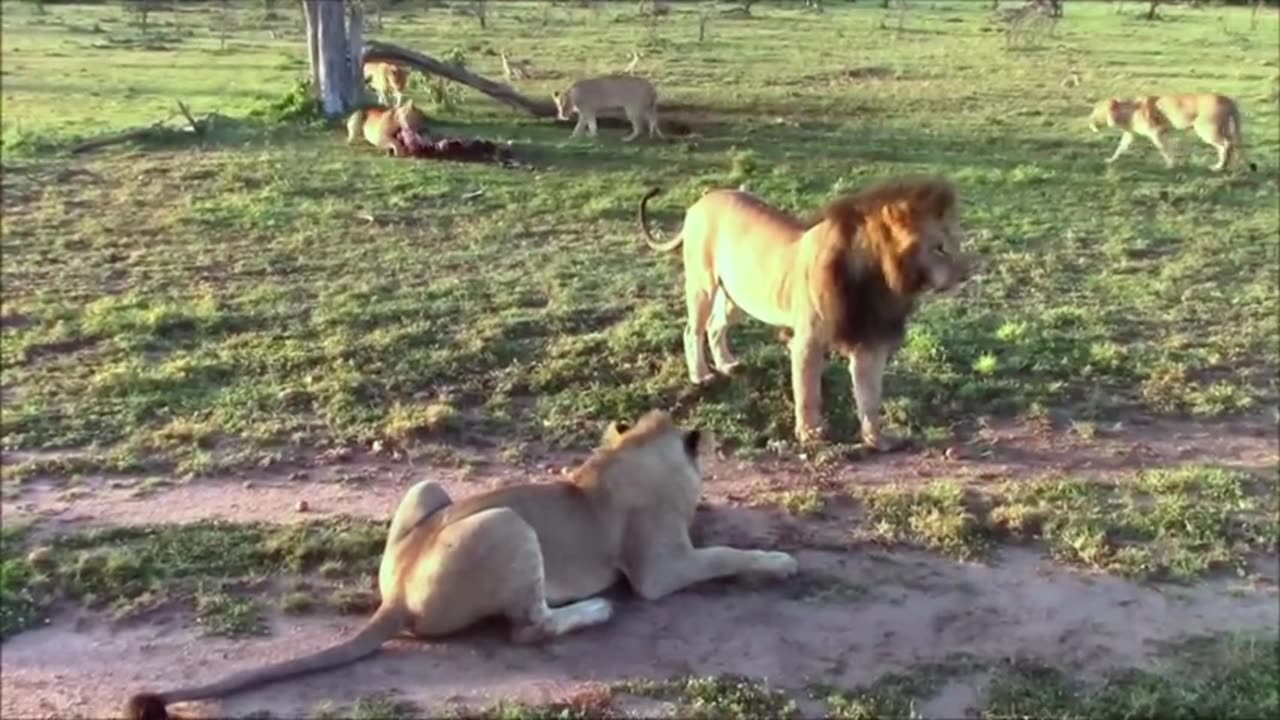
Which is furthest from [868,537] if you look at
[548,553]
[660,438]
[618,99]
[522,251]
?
[618,99]

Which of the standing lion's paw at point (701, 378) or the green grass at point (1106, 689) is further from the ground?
the standing lion's paw at point (701, 378)

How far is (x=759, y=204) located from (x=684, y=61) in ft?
23.1

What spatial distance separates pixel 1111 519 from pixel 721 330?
207 cm

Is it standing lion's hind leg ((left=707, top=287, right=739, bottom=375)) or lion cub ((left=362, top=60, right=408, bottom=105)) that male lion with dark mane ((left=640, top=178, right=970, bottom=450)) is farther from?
lion cub ((left=362, top=60, right=408, bottom=105))

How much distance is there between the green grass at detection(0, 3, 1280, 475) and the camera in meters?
5.77

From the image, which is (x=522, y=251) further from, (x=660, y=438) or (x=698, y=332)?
(x=660, y=438)

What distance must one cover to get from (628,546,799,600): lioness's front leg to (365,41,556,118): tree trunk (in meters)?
10.1

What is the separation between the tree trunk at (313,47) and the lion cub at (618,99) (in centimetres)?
243

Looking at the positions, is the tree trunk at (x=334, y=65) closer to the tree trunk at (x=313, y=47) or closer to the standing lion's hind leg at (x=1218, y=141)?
the tree trunk at (x=313, y=47)

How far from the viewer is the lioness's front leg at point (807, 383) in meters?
5.50

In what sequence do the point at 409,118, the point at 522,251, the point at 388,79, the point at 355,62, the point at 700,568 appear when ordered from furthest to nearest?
the point at 388,79
the point at 355,62
the point at 409,118
the point at 522,251
the point at 700,568

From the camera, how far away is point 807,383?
5.54 meters

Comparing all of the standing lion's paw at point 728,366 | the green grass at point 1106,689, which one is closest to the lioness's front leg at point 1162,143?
the standing lion's paw at point 728,366

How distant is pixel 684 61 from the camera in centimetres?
1276
